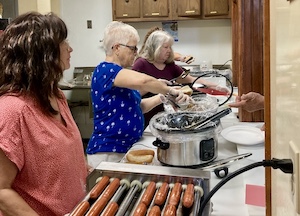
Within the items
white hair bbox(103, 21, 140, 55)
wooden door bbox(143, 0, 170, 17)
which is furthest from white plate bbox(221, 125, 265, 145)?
wooden door bbox(143, 0, 170, 17)

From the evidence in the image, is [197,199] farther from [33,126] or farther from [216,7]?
[216,7]

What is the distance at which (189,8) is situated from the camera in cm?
484

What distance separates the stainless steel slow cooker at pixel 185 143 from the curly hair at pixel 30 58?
18.8 inches

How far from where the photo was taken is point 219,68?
5.16 meters

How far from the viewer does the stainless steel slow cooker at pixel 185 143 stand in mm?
1449

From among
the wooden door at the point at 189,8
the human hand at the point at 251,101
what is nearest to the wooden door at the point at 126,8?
the wooden door at the point at 189,8

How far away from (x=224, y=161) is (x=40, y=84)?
765mm

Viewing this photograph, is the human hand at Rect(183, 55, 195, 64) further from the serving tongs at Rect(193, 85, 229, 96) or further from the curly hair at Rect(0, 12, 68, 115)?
the curly hair at Rect(0, 12, 68, 115)

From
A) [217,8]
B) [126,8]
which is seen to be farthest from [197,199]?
[126,8]

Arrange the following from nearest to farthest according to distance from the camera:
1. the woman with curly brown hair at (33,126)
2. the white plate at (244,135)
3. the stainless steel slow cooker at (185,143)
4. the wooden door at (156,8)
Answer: the woman with curly brown hair at (33,126) → the stainless steel slow cooker at (185,143) → the white plate at (244,135) → the wooden door at (156,8)

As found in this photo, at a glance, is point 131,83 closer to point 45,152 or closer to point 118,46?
Result: point 118,46

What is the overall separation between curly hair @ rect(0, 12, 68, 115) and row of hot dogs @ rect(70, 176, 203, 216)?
37cm

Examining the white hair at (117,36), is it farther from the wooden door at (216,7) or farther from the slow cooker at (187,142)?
the wooden door at (216,7)

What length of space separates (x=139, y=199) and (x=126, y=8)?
4.29 m
